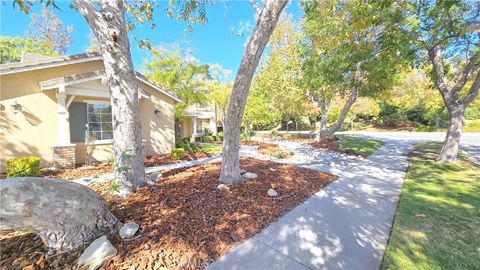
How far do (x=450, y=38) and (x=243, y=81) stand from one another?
850cm

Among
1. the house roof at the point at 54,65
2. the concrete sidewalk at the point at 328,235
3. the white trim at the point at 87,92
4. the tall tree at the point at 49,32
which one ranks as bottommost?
the concrete sidewalk at the point at 328,235

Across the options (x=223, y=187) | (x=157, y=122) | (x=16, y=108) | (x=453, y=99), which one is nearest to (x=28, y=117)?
(x=16, y=108)

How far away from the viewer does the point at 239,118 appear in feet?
16.4

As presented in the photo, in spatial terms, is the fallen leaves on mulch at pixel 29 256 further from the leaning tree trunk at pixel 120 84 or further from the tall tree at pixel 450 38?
the tall tree at pixel 450 38

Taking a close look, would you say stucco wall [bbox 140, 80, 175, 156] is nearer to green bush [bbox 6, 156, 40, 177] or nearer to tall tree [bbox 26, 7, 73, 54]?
green bush [bbox 6, 156, 40, 177]

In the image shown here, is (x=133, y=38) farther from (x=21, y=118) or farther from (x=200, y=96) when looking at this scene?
(x=200, y=96)

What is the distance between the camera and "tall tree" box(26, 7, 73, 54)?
1970 centimetres

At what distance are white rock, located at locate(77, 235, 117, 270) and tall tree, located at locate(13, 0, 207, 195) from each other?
181 cm

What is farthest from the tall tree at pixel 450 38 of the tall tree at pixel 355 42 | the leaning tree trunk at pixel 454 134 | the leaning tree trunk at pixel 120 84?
the leaning tree trunk at pixel 120 84

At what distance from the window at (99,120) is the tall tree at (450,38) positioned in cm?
1182

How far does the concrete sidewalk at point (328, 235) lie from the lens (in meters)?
2.84

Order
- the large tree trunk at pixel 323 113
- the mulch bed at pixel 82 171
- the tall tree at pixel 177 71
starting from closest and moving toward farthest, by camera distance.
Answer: the mulch bed at pixel 82 171 < the tall tree at pixel 177 71 < the large tree trunk at pixel 323 113

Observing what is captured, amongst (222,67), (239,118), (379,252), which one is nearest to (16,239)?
(239,118)

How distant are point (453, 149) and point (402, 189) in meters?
5.27
